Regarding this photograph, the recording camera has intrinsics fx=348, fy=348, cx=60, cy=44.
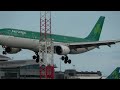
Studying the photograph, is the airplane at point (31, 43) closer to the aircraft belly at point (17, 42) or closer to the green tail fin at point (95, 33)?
the aircraft belly at point (17, 42)

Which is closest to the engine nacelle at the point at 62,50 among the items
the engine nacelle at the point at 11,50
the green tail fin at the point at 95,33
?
the engine nacelle at the point at 11,50

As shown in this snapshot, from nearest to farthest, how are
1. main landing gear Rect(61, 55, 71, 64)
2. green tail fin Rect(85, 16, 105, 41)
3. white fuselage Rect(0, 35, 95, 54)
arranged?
white fuselage Rect(0, 35, 95, 54) → main landing gear Rect(61, 55, 71, 64) → green tail fin Rect(85, 16, 105, 41)

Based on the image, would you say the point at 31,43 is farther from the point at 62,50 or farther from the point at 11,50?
the point at 62,50

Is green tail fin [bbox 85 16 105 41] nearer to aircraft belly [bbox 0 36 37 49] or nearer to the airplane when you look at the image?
the airplane

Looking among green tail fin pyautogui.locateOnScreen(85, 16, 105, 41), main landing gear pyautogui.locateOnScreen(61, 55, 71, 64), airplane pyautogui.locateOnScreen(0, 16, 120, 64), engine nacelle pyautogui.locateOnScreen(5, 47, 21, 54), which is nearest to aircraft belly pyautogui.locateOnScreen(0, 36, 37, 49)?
airplane pyautogui.locateOnScreen(0, 16, 120, 64)

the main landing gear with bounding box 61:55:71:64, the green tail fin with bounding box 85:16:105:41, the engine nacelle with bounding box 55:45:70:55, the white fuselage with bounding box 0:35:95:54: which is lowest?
the main landing gear with bounding box 61:55:71:64

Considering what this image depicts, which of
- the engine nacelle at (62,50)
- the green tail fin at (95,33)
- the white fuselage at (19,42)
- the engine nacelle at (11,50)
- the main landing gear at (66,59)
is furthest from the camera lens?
the green tail fin at (95,33)

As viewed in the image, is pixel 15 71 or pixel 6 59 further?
pixel 6 59
